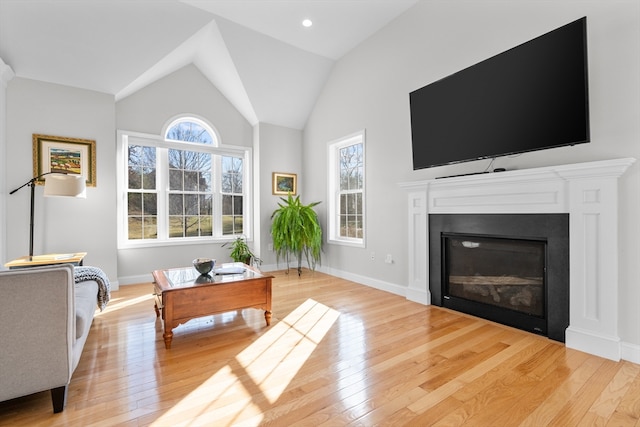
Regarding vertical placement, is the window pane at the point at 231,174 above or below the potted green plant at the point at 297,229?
above

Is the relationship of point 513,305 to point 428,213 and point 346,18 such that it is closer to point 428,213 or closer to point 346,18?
point 428,213

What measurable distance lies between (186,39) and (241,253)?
3035mm

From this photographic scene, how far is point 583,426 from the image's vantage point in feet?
4.83

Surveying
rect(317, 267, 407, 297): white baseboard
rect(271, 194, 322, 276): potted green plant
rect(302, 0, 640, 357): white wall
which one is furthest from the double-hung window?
rect(317, 267, 407, 297): white baseboard

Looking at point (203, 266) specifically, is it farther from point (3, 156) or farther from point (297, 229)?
point (3, 156)

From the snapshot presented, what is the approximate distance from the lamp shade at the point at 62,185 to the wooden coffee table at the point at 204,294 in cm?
134

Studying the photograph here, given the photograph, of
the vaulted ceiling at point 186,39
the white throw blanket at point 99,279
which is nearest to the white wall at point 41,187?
the vaulted ceiling at point 186,39

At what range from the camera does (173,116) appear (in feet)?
15.4

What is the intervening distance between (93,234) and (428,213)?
410 cm

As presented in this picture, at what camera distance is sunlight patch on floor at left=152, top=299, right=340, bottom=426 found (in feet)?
5.10

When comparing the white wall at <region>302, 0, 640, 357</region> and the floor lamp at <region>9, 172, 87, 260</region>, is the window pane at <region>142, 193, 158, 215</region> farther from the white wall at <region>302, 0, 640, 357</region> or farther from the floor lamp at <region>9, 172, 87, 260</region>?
the white wall at <region>302, 0, 640, 357</region>

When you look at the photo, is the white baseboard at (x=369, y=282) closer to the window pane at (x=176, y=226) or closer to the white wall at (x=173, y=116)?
the white wall at (x=173, y=116)

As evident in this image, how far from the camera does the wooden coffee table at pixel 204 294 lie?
235cm

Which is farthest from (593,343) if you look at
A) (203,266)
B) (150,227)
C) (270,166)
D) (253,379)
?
(150,227)
